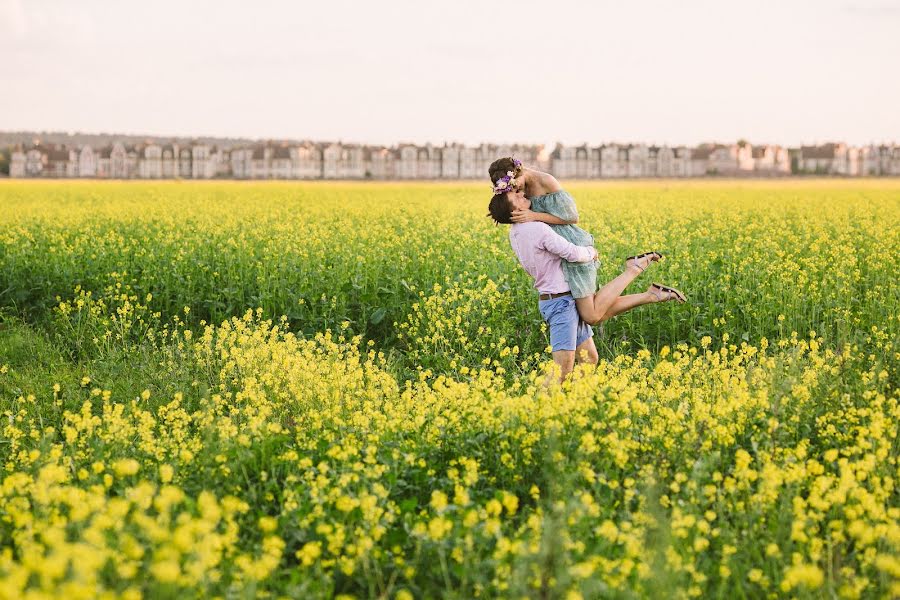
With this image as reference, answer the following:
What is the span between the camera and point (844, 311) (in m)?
9.23

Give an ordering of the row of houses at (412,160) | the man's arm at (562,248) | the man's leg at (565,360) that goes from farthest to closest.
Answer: the row of houses at (412,160), the man's leg at (565,360), the man's arm at (562,248)

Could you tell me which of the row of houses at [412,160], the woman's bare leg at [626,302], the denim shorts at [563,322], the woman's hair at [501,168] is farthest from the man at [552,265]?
the row of houses at [412,160]

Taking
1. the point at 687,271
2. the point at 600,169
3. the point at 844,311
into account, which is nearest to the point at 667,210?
the point at 687,271

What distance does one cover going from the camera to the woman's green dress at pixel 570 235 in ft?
22.6

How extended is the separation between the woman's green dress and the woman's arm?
1.6 inches

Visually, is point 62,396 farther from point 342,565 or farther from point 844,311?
point 844,311

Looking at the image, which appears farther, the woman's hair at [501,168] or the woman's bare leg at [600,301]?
the woman's bare leg at [600,301]

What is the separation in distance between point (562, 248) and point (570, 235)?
312 mm

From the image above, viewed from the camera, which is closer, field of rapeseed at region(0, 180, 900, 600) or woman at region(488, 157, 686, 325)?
field of rapeseed at region(0, 180, 900, 600)

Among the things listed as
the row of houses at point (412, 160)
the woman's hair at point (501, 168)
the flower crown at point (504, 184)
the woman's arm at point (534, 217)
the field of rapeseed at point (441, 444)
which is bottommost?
the field of rapeseed at point (441, 444)

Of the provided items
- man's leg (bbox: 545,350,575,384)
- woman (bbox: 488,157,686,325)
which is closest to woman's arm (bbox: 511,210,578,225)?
woman (bbox: 488,157,686,325)

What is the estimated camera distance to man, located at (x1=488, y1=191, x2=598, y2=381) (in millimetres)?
6711

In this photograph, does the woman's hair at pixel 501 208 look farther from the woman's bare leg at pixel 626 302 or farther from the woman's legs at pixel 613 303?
the woman's bare leg at pixel 626 302

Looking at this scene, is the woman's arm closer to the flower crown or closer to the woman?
the woman
